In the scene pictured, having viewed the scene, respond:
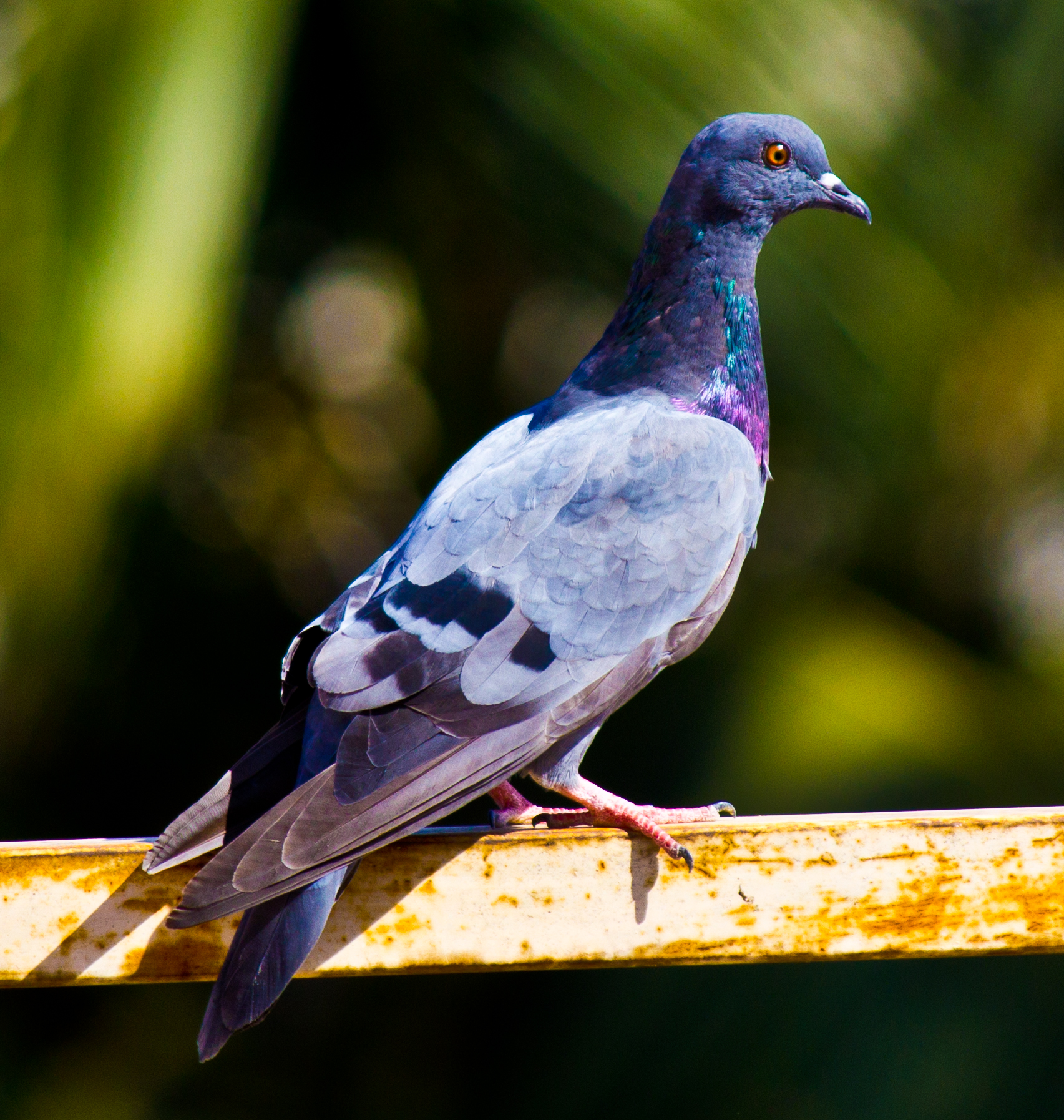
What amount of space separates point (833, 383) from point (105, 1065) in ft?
14.8

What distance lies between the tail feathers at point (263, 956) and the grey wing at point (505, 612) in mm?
105

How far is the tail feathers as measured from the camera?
187cm

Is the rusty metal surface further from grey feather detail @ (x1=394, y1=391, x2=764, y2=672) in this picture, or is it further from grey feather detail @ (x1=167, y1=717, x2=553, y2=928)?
grey feather detail @ (x1=394, y1=391, x2=764, y2=672)

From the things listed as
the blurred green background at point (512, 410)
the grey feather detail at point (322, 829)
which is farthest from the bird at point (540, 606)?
the blurred green background at point (512, 410)

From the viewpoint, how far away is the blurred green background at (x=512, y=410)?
12.1 ft

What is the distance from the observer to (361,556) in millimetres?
6098

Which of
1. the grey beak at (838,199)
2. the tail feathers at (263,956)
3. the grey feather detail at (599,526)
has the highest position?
the grey beak at (838,199)

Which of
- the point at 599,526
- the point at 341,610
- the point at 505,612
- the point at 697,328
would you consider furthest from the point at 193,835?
the point at 697,328

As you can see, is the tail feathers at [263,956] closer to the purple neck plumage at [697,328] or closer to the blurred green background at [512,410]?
the purple neck plumage at [697,328]

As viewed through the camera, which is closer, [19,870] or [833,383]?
[19,870]

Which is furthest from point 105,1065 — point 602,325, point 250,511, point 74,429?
point 602,325

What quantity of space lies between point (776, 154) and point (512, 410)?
2.56 m

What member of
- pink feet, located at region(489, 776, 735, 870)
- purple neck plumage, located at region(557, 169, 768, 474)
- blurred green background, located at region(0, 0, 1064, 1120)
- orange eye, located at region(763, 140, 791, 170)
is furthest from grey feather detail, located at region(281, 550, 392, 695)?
orange eye, located at region(763, 140, 791, 170)

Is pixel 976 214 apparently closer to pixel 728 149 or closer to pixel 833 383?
pixel 833 383
